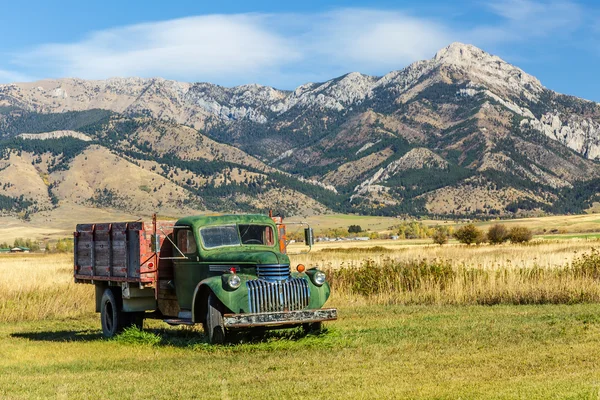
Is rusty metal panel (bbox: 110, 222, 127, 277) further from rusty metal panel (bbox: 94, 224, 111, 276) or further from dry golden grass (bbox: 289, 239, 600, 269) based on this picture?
dry golden grass (bbox: 289, 239, 600, 269)

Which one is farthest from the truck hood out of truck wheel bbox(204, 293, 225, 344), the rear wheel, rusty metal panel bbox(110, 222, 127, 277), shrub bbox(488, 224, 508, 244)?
shrub bbox(488, 224, 508, 244)

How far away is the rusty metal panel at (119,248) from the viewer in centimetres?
1911

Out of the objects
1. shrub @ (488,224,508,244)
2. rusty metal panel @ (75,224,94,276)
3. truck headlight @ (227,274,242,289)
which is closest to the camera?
truck headlight @ (227,274,242,289)

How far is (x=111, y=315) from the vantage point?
20.4m

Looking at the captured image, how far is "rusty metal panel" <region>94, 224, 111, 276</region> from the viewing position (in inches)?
786

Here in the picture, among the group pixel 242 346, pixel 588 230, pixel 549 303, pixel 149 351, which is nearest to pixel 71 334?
pixel 149 351

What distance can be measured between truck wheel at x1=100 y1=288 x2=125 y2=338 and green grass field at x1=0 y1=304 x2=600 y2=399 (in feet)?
1.45

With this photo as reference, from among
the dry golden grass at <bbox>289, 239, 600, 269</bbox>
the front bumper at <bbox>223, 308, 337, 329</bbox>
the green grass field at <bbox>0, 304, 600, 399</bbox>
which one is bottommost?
the green grass field at <bbox>0, 304, 600, 399</bbox>

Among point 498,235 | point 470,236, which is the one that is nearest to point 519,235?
point 498,235

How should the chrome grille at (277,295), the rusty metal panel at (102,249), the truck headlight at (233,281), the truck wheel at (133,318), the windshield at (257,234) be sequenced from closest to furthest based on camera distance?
1. the truck headlight at (233,281)
2. the chrome grille at (277,295)
3. the windshield at (257,234)
4. the truck wheel at (133,318)
5. the rusty metal panel at (102,249)

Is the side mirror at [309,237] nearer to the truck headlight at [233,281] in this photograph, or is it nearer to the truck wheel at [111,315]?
the truck headlight at [233,281]

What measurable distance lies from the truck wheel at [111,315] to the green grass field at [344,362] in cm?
44

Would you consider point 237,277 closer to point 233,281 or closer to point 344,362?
point 233,281

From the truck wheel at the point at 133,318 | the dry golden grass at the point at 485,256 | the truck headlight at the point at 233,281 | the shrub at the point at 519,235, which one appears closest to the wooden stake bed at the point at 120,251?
the truck wheel at the point at 133,318
